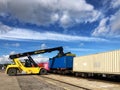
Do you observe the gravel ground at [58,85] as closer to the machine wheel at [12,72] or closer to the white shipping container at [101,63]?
the white shipping container at [101,63]

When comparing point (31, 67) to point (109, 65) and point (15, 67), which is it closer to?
point (15, 67)

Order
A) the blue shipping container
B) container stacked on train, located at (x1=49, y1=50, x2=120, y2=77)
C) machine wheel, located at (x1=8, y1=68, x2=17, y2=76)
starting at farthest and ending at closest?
machine wheel, located at (x1=8, y1=68, x2=17, y2=76), the blue shipping container, container stacked on train, located at (x1=49, y1=50, x2=120, y2=77)

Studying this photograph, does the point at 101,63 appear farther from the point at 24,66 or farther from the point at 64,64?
the point at 24,66

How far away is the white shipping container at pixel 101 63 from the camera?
2478 centimetres

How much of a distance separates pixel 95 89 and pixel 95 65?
35.6ft

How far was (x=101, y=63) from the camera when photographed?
92.4ft

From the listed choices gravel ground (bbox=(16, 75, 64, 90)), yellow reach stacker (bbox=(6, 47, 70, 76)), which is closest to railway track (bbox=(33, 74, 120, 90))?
gravel ground (bbox=(16, 75, 64, 90))

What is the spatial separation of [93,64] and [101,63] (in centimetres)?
288

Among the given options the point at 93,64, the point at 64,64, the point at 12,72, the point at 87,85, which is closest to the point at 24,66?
the point at 12,72

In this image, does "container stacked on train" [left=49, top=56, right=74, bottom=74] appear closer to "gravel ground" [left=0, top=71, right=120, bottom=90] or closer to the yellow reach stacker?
the yellow reach stacker

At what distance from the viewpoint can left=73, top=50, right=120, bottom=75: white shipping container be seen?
2478cm

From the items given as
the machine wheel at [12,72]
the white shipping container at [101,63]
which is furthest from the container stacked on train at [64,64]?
the machine wheel at [12,72]

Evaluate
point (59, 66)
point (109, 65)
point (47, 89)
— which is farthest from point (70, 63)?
point (47, 89)

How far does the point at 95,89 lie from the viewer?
64.6 ft
